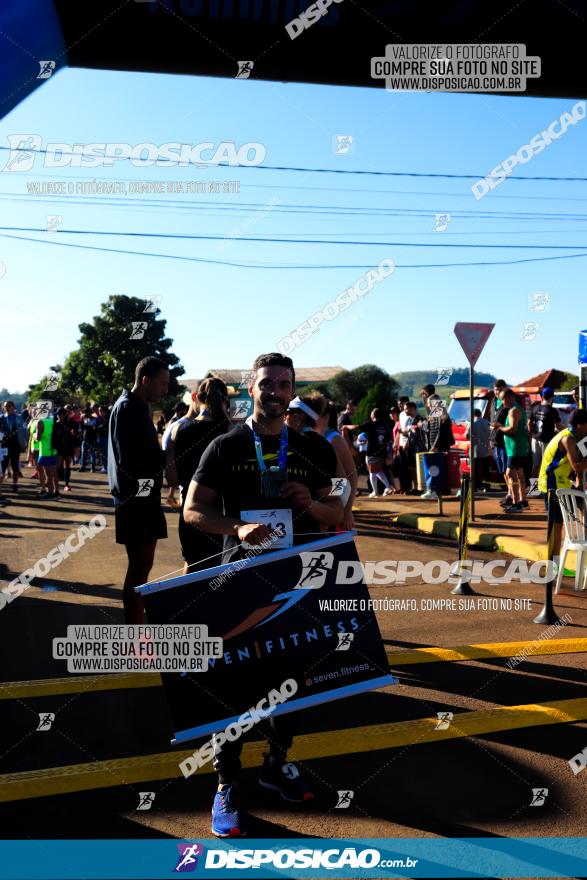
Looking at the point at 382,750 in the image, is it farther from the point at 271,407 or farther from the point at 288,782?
the point at 271,407

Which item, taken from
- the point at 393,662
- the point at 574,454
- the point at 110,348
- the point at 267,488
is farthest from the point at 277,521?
the point at 110,348

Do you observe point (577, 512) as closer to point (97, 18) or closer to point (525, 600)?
point (525, 600)

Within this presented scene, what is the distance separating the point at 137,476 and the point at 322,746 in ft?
7.45

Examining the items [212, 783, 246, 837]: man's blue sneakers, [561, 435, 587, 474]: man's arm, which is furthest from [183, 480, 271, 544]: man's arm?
[561, 435, 587, 474]: man's arm

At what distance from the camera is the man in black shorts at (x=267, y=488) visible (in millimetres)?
3703

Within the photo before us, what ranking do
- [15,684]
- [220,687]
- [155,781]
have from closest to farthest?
1. [220,687]
2. [155,781]
3. [15,684]

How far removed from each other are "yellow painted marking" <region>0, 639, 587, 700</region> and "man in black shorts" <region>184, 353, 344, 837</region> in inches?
75.1

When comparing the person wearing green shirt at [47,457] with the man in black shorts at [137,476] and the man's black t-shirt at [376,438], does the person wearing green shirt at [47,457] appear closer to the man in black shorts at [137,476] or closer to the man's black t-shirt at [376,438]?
the man's black t-shirt at [376,438]

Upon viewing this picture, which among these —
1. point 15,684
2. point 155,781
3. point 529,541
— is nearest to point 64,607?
point 15,684

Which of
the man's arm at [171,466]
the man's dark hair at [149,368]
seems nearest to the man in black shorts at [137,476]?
the man's dark hair at [149,368]

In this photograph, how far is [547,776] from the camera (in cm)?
397

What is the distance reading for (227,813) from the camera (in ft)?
11.3

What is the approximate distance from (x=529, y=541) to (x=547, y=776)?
657 centimetres

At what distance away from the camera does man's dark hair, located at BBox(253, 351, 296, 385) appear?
12.3 feet
